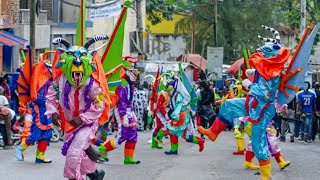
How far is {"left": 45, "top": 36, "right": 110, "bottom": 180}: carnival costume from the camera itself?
1262 cm

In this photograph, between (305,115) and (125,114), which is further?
(305,115)

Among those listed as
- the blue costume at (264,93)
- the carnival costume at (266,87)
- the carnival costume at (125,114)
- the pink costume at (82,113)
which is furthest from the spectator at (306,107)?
the pink costume at (82,113)

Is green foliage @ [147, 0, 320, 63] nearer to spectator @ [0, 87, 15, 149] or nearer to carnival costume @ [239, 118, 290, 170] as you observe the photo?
spectator @ [0, 87, 15, 149]

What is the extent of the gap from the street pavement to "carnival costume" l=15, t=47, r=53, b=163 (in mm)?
427

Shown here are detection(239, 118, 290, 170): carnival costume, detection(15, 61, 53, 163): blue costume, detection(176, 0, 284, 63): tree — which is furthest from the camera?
detection(176, 0, 284, 63): tree

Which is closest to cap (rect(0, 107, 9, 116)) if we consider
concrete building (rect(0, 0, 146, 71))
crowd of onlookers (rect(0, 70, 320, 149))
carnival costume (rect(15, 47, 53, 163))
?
crowd of onlookers (rect(0, 70, 320, 149))

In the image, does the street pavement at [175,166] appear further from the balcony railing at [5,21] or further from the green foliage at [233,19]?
the green foliage at [233,19]

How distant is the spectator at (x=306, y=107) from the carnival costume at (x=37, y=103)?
1082 cm

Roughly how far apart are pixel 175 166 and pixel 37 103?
113 inches

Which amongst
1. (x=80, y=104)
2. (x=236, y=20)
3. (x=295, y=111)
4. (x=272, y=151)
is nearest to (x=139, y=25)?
(x=236, y=20)

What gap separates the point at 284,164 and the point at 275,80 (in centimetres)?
294

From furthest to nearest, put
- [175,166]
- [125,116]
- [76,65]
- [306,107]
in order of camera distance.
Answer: [306,107]
[175,166]
[125,116]
[76,65]

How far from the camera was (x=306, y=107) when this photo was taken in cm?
2727

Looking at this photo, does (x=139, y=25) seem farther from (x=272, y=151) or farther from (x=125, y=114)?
(x=272, y=151)
